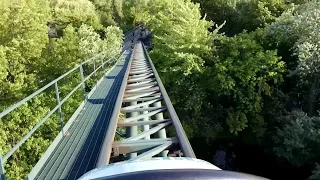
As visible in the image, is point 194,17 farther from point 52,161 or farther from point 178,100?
point 52,161

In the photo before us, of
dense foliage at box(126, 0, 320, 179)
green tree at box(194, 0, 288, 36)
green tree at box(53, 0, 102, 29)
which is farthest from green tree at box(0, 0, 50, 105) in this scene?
green tree at box(194, 0, 288, 36)

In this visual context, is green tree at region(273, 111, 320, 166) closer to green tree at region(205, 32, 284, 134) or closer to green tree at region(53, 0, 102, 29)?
green tree at region(205, 32, 284, 134)

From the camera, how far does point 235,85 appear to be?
1739cm


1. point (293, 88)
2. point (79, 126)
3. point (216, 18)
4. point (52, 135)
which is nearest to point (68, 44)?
point (52, 135)

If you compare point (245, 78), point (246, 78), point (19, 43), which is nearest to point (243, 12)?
point (245, 78)

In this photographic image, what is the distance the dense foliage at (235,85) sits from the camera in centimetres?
1514

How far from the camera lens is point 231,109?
1769 cm

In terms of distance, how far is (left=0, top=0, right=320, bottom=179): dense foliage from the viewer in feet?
49.7

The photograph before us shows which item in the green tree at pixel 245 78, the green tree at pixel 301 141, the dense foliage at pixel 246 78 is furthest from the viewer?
the green tree at pixel 245 78

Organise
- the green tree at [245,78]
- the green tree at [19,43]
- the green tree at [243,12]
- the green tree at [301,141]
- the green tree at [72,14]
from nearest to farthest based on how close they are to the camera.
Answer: the green tree at [301,141] → the green tree at [245,78] → the green tree at [243,12] → the green tree at [19,43] → the green tree at [72,14]

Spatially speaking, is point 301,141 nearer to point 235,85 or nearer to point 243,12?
point 235,85

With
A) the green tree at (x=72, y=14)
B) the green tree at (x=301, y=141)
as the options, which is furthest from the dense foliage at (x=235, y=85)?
the green tree at (x=72, y=14)

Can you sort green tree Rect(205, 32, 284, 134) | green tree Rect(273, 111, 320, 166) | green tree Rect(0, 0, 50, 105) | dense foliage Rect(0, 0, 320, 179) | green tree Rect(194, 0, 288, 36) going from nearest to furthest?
green tree Rect(273, 111, 320, 166)
dense foliage Rect(0, 0, 320, 179)
green tree Rect(205, 32, 284, 134)
green tree Rect(194, 0, 288, 36)
green tree Rect(0, 0, 50, 105)

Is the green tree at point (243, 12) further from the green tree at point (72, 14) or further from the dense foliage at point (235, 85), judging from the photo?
the green tree at point (72, 14)
